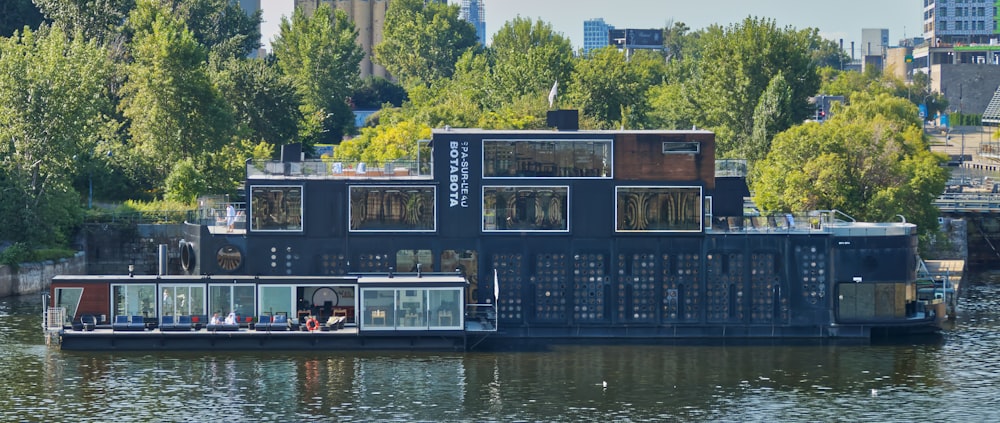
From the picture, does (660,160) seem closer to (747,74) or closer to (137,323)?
(137,323)

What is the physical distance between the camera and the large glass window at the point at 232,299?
71.6m

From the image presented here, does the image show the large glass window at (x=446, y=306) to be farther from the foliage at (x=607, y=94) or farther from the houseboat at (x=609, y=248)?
the foliage at (x=607, y=94)

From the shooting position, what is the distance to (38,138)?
98688mm

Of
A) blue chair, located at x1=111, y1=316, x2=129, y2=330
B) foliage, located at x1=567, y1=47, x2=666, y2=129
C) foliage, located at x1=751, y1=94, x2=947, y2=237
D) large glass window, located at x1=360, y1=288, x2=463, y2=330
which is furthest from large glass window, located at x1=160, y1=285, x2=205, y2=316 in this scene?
foliage, located at x1=567, y1=47, x2=666, y2=129

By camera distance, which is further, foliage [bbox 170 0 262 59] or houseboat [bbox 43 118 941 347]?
foliage [bbox 170 0 262 59]

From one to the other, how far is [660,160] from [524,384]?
1395 cm

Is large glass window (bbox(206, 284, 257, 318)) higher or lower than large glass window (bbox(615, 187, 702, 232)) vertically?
lower

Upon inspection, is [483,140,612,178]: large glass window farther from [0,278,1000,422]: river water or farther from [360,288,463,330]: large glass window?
[0,278,1000,422]: river water

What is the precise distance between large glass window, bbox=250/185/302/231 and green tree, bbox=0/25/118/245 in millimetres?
28424

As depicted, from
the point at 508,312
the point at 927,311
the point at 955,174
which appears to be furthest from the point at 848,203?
the point at 955,174

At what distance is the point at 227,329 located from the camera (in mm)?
70500

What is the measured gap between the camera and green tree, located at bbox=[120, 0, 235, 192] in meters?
116

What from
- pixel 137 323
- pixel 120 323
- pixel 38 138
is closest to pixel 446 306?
pixel 137 323

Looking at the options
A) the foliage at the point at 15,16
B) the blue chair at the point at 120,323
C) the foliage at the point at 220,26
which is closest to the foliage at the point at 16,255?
the blue chair at the point at 120,323
